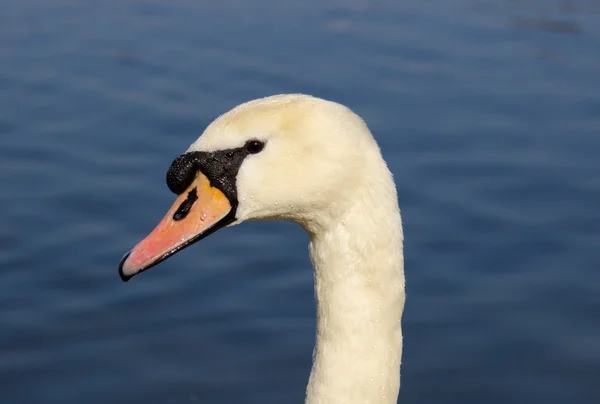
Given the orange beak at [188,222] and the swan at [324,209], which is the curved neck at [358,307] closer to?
the swan at [324,209]

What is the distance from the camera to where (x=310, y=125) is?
3.90 metres

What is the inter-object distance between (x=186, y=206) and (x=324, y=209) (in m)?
0.48

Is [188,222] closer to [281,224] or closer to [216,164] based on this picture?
[216,164]

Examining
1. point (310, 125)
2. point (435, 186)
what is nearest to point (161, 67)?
point (435, 186)

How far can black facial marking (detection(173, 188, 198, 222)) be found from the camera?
4.09 m

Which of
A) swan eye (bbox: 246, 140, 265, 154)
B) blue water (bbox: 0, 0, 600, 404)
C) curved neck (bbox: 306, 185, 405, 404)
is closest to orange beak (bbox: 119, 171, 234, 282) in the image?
swan eye (bbox: 246, 140, 265, 154)

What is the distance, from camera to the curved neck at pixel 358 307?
3.96 meters

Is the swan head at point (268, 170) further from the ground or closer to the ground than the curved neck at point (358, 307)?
further from the ground

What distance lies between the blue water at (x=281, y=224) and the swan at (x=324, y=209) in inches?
87.9

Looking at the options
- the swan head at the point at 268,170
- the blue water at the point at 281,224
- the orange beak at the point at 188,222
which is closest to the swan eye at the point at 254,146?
the swan head at the point at 268,170

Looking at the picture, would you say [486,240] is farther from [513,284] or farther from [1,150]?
[1,150]

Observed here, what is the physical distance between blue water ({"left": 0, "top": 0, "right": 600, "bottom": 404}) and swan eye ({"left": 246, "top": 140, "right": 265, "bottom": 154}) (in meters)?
2.54

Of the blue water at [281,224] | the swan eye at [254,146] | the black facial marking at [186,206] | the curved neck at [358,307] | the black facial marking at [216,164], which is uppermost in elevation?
the swan eye at [254,146]

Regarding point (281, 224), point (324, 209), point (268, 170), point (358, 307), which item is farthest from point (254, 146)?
point (281, 224)
